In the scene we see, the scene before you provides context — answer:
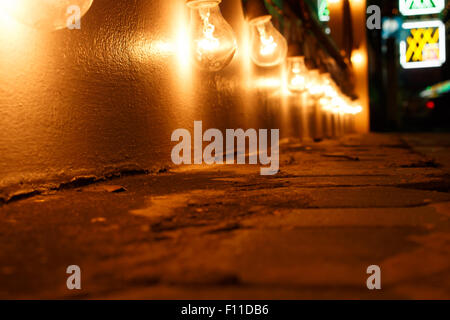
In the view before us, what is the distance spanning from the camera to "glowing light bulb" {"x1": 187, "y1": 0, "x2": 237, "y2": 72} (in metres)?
2.42

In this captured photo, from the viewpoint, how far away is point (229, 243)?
0.87m

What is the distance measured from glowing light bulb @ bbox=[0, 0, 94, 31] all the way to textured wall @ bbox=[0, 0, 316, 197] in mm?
49

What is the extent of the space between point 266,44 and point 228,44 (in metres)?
0.98

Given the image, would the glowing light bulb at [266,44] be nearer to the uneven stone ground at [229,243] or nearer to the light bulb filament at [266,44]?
the light bulb filament at [266,44]

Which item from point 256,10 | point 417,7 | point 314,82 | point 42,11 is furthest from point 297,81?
point 417,7

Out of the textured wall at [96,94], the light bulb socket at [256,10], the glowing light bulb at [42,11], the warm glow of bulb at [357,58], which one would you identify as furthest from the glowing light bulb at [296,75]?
the warm glow of bulb at [357,58]

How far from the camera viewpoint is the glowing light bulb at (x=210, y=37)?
95.3 inches

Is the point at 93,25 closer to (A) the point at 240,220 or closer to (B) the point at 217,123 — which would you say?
(A) the point at 240,220

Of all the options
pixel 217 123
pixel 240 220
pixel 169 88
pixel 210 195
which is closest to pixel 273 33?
pixel 217 123

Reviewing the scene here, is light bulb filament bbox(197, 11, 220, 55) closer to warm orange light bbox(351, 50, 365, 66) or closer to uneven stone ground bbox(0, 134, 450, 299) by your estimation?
uneven stone ground bbox(0, 134, 450, 299)

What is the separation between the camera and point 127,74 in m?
1.99

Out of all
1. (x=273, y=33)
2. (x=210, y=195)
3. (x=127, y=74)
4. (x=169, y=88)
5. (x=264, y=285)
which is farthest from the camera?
(x=273, y=33)

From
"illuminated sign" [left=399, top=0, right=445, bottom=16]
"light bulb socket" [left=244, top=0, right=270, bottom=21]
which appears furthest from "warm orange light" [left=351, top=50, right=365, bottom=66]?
"light bulb socket" [left=244, top=0, right=270, bottom=21]

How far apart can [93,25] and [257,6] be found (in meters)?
1.63
